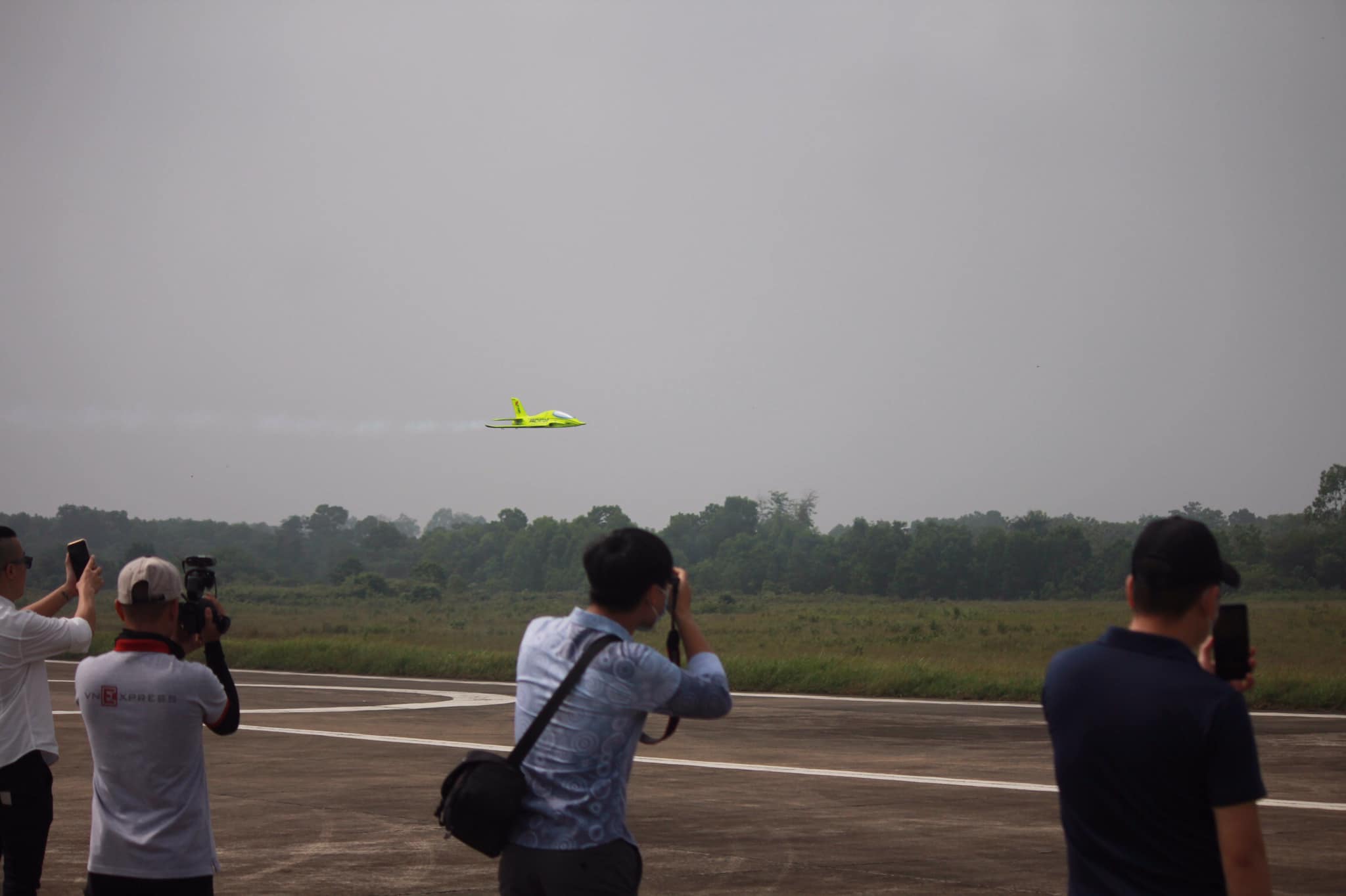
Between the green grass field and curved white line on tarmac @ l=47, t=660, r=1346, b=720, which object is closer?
curved white line on tarmac @ l=47, t=660, r=1346, b=720

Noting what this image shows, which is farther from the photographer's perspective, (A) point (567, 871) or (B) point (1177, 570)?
(A) point (567, 871)

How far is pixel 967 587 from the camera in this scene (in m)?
Result: 106

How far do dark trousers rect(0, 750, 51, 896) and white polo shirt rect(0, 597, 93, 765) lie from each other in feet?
0.21

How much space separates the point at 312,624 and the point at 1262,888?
2416 inches

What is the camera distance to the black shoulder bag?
3.88 meters

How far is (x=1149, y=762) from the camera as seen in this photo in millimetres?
3295

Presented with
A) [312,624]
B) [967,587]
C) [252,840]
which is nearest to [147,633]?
[252,840]

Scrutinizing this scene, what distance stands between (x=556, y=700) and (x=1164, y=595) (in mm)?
1750

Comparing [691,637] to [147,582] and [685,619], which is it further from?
[147,582]

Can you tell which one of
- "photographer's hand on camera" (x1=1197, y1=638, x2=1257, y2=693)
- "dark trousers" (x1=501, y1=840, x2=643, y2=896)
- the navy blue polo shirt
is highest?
"photographer's hand on camera" (x1=1197, y1=638, x2=1257, y2=693)

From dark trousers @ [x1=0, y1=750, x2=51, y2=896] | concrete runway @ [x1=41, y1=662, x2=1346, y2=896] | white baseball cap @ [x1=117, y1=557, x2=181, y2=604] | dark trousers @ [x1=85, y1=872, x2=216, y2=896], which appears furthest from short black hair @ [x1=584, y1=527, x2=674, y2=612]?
concrete runway @ [x1=41, y1=662, x2=1346, y2=896]

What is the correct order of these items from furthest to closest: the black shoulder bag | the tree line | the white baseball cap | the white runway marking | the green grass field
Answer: the tree line → the green grass field → the white runway marking → the white baseball cap → the black shoulder bag

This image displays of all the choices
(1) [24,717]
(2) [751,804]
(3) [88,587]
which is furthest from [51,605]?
(2) [751,804]

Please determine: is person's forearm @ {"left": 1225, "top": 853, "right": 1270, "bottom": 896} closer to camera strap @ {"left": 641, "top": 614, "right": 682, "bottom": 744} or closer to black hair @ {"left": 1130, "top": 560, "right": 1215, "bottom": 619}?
black hair @ {"left": 1130, "top": 560, "right": 1215, "bottom": 619}
